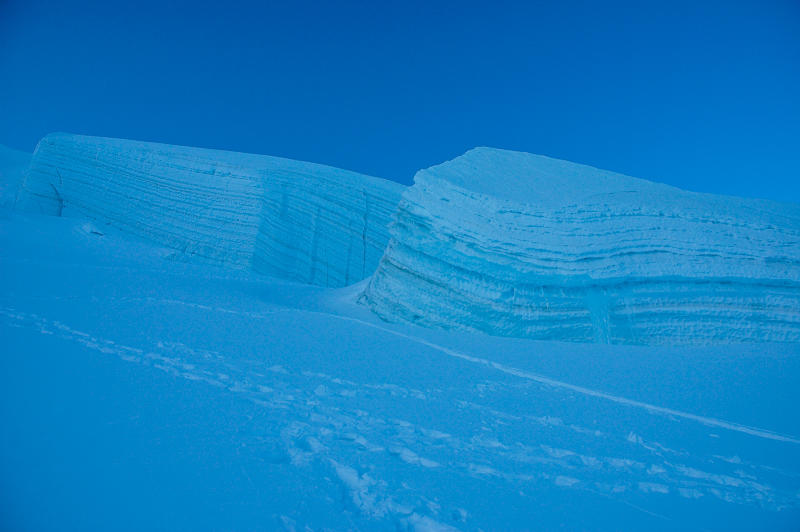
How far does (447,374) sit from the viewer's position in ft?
10.7

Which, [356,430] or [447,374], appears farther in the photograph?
[447,374]

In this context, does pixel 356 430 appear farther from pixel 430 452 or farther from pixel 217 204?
pixel 217 204

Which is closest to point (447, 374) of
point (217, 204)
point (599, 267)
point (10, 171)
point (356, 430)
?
point (356, 430)

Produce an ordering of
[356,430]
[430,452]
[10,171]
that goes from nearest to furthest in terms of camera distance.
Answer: [430,452] → [356,430] → [10,171]

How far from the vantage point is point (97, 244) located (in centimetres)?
767

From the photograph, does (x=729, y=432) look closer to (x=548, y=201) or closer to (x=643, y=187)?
(x=548, y=201)

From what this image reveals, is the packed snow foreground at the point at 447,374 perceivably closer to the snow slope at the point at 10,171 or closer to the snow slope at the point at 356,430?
the snow slope at the point at 356,430

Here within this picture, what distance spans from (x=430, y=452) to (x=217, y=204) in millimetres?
10833

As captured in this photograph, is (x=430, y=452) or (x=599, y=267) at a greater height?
(x=599, y=267)

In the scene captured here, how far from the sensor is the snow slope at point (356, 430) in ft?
5.14

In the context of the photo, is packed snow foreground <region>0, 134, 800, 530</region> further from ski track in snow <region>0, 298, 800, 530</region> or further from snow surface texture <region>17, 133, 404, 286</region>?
snow surface texture <region>17, 133, 404, 286</region>

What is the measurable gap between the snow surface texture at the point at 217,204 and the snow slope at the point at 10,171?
6.75 ft

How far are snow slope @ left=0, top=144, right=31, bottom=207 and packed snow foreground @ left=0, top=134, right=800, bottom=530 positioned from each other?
793 centimetres

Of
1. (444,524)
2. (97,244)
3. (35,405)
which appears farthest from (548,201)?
(97,244)
